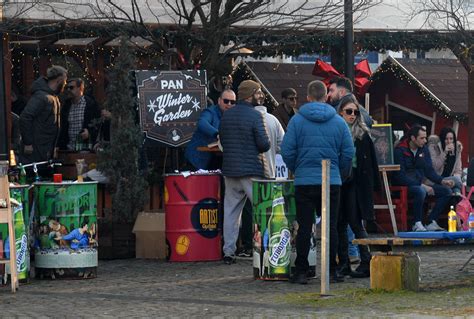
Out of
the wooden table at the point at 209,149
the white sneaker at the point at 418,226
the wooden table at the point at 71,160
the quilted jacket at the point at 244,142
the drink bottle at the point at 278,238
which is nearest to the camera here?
the drink bottle at the point at 278,238

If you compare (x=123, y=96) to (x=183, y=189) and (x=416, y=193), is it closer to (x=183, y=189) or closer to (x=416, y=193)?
(x=183, y=189)

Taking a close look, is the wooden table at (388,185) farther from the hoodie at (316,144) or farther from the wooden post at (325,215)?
the wooden post at (325,215)

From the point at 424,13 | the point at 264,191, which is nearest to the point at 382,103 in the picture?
the point at 424,13

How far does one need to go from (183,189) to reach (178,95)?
2.04 meters

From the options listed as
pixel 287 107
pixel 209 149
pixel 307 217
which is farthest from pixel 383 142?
pixel 307 217

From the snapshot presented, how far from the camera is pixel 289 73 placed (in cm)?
2706

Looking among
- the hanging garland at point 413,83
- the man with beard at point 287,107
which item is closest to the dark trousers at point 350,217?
the man with beard at point 287,107

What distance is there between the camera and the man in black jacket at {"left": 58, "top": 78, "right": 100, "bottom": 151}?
1773 centimetres

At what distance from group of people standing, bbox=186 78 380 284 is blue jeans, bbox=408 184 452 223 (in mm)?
4266

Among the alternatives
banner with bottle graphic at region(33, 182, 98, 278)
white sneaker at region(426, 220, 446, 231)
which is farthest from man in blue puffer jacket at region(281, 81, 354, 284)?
white sneaker at region(426, 220, 446, 231)

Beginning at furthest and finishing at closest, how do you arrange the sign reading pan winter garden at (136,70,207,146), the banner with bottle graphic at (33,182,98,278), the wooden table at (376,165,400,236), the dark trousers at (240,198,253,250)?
the wooden table at (376,165,400,236), the sign reading pan winter garden at (136,70,207,146), the dark trousers at (240,198,253,250), the banner with bottle graphic at (33,182,98,278)

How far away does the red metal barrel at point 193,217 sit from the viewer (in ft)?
49.4

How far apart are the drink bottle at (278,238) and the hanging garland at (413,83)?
1301cm

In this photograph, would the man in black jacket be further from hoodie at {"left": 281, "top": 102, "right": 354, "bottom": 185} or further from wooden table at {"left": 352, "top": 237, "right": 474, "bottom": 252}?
wooden table at {"left": 352, "top": 237, "right": 474, "bottom": 252}
